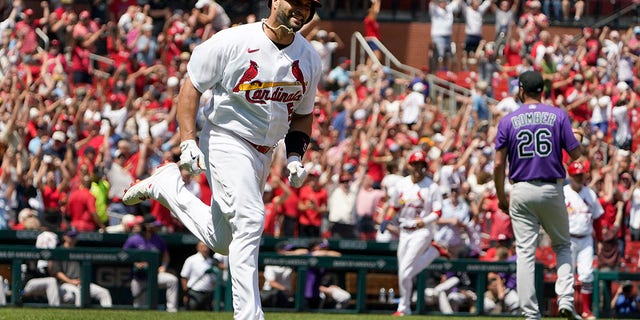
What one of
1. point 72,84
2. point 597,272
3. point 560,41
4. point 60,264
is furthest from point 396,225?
point 560,41

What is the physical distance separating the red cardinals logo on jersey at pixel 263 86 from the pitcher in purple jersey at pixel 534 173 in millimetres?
2342

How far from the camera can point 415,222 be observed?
50.4ft

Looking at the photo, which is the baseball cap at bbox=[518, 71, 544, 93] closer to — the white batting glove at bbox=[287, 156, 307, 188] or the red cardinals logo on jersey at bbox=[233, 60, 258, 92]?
the white batting glove at bbox=[287, 156, 307, 188]

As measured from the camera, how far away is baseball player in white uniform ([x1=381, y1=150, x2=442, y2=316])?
50.1 feet

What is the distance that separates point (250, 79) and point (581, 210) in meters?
7.63

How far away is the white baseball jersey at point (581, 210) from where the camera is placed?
15.0 meters

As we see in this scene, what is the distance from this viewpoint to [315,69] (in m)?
8.79

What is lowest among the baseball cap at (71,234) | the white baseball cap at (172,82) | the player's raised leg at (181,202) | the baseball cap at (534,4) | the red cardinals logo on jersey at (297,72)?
the baseball cap at (71,234)

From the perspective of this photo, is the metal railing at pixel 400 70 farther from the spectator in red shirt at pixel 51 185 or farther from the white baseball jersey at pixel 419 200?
the spectator in red shirt at pixel 51 185

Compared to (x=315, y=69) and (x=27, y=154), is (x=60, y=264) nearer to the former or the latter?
(x=27, y=154)

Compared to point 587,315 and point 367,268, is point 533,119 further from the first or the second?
point 367,268

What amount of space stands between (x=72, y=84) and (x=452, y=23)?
348 inches

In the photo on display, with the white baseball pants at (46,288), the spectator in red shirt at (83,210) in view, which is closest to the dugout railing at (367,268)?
the white baseball pants at (46,288)

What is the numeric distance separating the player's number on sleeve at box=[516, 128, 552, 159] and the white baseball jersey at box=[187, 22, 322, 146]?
2.34 m
